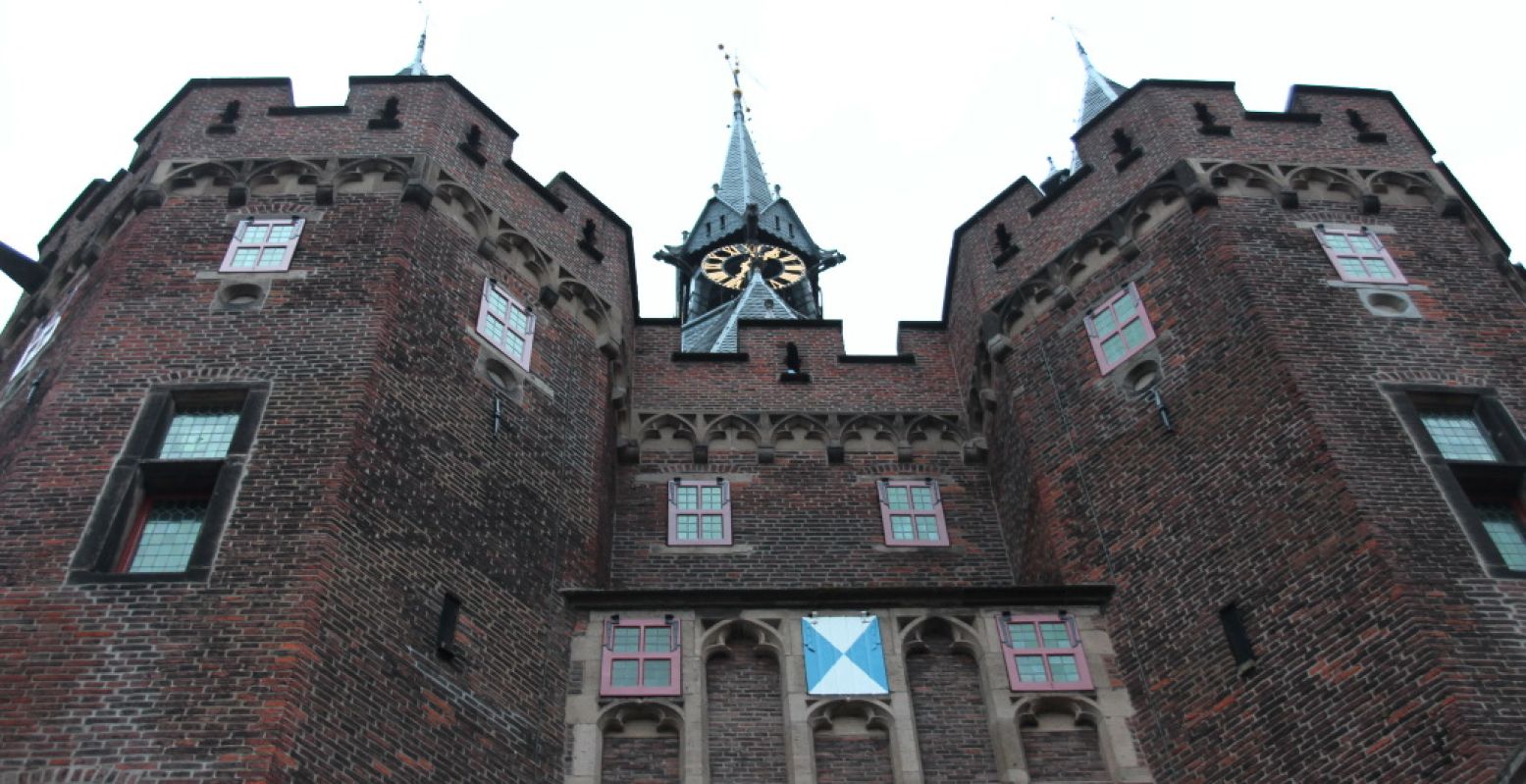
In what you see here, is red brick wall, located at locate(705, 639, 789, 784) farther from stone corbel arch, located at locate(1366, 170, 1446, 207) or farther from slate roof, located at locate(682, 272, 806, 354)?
slate roof, located at locate(682, 272, 806, 354)

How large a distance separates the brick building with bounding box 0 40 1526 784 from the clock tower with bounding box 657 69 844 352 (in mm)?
25279

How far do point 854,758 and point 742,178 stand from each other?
40004mm

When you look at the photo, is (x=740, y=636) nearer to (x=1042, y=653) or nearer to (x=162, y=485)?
(x=1042, y=653)

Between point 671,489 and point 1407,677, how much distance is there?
30.0 ft

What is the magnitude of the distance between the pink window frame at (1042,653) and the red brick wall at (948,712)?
0.35 m

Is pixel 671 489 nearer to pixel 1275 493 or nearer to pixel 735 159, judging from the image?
pixel 1275 493

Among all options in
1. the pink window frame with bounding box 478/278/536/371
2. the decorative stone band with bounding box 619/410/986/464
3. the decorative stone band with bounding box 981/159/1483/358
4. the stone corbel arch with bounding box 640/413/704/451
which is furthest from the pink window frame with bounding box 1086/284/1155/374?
the pink window frame with bounding box 478/278/536/371

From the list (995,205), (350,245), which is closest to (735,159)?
(995,205)

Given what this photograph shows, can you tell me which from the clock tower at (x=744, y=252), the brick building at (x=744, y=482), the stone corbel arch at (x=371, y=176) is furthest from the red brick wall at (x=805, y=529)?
the clock tower at (x=744, y=252)

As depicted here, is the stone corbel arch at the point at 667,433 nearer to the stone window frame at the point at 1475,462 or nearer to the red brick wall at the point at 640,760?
the red brick wall at the point at 640,760

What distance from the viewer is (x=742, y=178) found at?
5212 cm

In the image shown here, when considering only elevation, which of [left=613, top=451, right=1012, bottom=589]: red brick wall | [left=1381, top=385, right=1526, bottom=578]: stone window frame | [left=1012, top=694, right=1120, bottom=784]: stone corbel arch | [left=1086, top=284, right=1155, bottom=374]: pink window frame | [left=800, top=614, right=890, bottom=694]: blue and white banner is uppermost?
[left=1086, top=284, right=1155, bottom=374]: pink window frame

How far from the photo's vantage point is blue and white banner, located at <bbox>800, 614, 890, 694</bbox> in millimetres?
14156

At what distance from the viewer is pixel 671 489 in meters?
18.5
